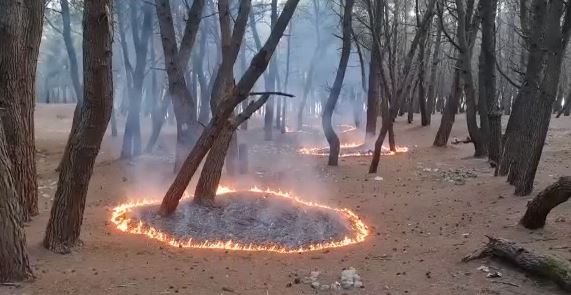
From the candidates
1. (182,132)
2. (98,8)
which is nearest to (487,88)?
(182,132)

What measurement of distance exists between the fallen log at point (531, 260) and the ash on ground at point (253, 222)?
264cm

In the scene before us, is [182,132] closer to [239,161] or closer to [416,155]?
[239,161]

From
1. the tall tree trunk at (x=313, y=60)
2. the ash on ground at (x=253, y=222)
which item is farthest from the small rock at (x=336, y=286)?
the tall tree trunk at (x=313, y=60)

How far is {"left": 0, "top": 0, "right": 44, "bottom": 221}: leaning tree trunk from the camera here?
6000mm

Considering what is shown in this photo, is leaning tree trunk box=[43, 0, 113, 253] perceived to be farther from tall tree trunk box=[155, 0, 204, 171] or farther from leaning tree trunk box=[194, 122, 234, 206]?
tall tree trunk box=[155, 0, 204, 171]

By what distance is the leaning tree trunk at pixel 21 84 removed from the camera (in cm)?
600

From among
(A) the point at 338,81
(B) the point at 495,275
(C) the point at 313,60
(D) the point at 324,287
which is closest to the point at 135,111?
(A) the point at 338,81

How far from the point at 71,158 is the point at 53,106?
113 feet

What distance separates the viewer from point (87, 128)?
17.6 feet

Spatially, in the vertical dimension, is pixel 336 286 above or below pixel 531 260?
below

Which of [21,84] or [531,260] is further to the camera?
[21,84]

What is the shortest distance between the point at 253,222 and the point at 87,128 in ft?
11.4

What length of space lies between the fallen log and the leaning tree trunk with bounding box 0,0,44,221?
5.72m

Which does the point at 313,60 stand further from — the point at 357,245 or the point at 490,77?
the point at 357,245
